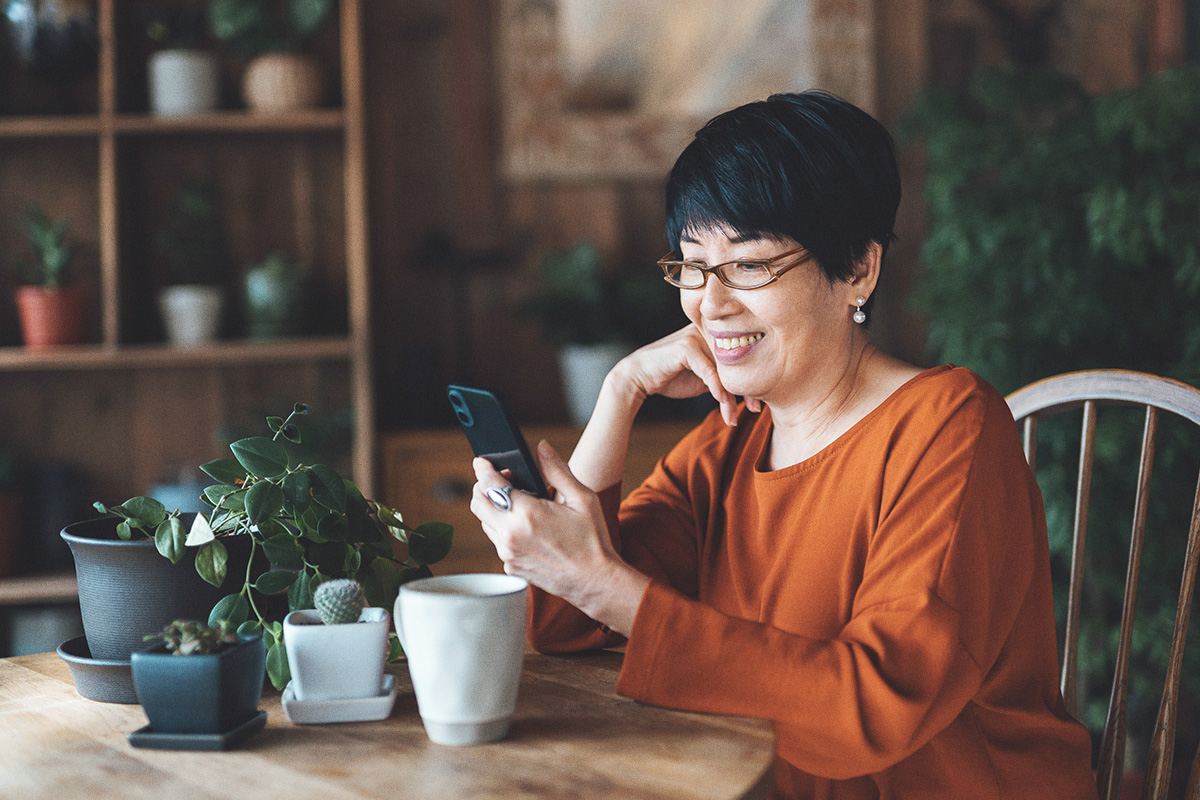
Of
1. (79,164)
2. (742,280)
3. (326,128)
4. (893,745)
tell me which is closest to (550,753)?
(893,745)

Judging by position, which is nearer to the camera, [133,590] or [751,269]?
[133,590]

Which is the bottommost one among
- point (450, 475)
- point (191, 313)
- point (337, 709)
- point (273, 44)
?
point (450, 475)

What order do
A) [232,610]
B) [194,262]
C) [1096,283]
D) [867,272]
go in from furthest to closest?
[194,262] < [1096,283] < [867,272] < [232,610]

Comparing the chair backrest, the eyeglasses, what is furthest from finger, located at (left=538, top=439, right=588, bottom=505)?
the chair backrest

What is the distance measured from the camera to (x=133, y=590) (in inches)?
36.1

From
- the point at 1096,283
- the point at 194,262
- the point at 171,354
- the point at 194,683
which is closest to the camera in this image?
the point at 194,683

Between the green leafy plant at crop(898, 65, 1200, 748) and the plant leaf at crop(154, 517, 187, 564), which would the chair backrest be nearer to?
the green leafy plant at crop(898, 65, 1200, 748)

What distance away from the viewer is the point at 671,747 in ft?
2.70

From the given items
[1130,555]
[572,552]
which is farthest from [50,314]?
[1130,555]

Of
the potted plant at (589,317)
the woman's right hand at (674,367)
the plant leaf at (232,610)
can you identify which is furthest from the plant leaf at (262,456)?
the potted plant at (589,317)

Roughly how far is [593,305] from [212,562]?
195cm

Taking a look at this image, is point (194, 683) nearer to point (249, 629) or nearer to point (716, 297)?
point (249, 629)

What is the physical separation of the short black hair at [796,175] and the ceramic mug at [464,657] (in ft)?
1.72

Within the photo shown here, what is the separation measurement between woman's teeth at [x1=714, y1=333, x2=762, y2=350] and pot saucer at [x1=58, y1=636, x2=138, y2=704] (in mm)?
708
